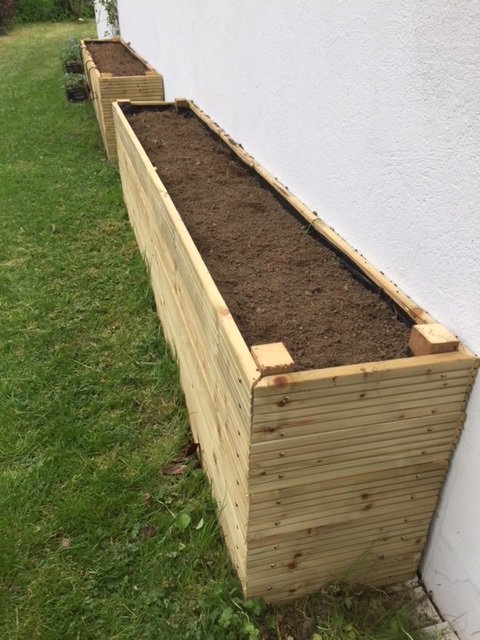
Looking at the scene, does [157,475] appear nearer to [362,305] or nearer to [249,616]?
[249,616]

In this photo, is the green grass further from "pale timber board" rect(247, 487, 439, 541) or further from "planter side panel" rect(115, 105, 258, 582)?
"pale timber board" rect(247, 487, 439, 541)

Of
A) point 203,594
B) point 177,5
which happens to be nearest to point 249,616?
point 203,594

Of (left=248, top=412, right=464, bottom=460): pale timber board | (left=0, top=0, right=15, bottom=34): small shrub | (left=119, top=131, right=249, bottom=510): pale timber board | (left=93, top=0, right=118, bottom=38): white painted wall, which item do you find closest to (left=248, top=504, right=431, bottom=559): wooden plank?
(left=119, top=131, right=249, bottom=510): pale timber board

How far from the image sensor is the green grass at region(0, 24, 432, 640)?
196 centimetres

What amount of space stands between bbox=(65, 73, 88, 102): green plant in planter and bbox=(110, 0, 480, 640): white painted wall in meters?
6.44

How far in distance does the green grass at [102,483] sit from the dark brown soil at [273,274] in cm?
81

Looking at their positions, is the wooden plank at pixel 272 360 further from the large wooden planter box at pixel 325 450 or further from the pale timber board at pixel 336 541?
the pale timber board at pixel 336 541

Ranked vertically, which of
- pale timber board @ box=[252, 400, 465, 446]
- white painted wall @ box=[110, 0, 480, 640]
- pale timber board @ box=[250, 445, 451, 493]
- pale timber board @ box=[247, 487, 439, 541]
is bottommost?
pale timber board @ box=[247, 487, 439, 541]

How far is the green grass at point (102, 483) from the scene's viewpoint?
196cm

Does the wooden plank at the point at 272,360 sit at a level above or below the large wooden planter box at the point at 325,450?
above

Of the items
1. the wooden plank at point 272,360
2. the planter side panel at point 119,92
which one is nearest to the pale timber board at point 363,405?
the wooden plank at point 272,360

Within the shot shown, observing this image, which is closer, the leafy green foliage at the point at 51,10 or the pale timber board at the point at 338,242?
the pale timber board at the point at 338,242

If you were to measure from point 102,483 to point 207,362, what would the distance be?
0.79m

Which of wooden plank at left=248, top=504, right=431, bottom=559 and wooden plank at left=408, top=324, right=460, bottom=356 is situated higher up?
wooden plank at left=408, top=324, right=460, bottom=356
